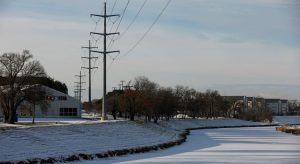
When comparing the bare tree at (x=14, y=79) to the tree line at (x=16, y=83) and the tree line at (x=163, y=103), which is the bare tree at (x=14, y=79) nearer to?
the tree line at (x=16, y=83)

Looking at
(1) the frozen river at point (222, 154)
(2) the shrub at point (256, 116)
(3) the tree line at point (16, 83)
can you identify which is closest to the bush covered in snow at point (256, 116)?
(2) the shrub at point (256, 116)

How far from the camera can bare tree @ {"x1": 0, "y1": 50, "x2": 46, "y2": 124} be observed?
2611 inches

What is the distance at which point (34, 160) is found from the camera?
30.9 meters

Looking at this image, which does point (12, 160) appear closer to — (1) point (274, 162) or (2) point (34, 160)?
(2) point (34, 160)

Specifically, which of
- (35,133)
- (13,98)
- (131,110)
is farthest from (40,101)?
(35,133)

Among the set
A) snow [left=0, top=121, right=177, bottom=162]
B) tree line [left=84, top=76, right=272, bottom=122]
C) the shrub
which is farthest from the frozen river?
the shrub

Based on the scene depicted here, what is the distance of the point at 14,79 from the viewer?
67.1 meters

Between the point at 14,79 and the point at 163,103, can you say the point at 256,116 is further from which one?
the point at 14,79

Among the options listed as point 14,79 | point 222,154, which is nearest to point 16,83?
point 14,79

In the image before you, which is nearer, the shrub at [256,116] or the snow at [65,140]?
the snow at [65,140]

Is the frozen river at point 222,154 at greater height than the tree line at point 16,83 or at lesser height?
lesser

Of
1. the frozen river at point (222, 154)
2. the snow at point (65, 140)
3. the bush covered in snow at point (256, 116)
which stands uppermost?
the bush covered in snow at point (256, 116)

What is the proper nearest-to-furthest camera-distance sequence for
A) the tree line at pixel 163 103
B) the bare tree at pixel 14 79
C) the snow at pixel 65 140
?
the snow at pixel 65 140
the bare tree at pixel 14 79
the tree line at pixel 163 103

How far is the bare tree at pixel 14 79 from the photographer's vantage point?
218 feet
